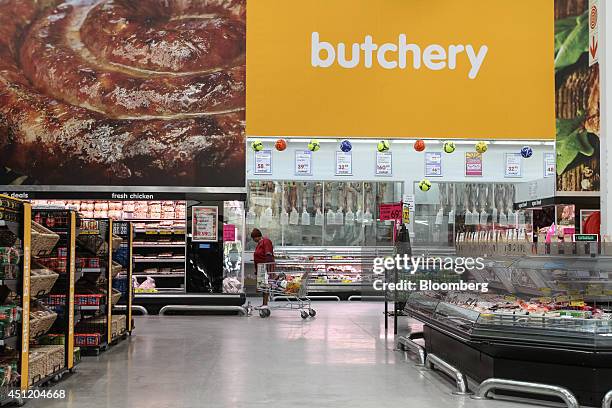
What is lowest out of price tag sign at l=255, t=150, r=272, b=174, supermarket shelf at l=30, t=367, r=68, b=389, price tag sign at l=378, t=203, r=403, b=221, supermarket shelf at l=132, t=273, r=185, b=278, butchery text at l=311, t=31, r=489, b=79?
supermarket shelf at l=30, t=367, r=68, b=389

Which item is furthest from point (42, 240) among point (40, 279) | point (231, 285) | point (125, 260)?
point (231, 285)

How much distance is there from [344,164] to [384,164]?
0.90 meters

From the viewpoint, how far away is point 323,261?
16.7m

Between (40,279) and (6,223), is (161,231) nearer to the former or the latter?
(40,279)

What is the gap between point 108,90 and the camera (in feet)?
38.6

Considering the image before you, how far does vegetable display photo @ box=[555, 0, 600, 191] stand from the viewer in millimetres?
10125

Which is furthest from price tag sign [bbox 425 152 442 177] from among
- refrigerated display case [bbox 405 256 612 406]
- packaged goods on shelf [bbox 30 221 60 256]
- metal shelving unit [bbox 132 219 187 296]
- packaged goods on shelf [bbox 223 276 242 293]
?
packaged goods on shelf [bbox 30 221 60 256]

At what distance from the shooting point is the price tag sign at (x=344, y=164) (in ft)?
55.8

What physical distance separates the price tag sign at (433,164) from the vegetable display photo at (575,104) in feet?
17.4

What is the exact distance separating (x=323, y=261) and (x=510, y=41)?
8.79 meters

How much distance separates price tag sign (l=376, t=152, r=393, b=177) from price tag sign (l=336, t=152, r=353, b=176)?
0.61 m

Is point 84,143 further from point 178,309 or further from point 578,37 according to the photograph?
point 578,37

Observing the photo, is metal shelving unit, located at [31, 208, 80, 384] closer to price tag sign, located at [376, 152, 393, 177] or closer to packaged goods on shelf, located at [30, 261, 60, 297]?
packaged goods on shelf, located at [30, 261, 60, 297]

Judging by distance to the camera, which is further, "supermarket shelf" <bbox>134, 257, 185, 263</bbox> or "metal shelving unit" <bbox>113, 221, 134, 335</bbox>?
"supermarket shelf" <bbox>134, 257, 185, 263</bbox>
